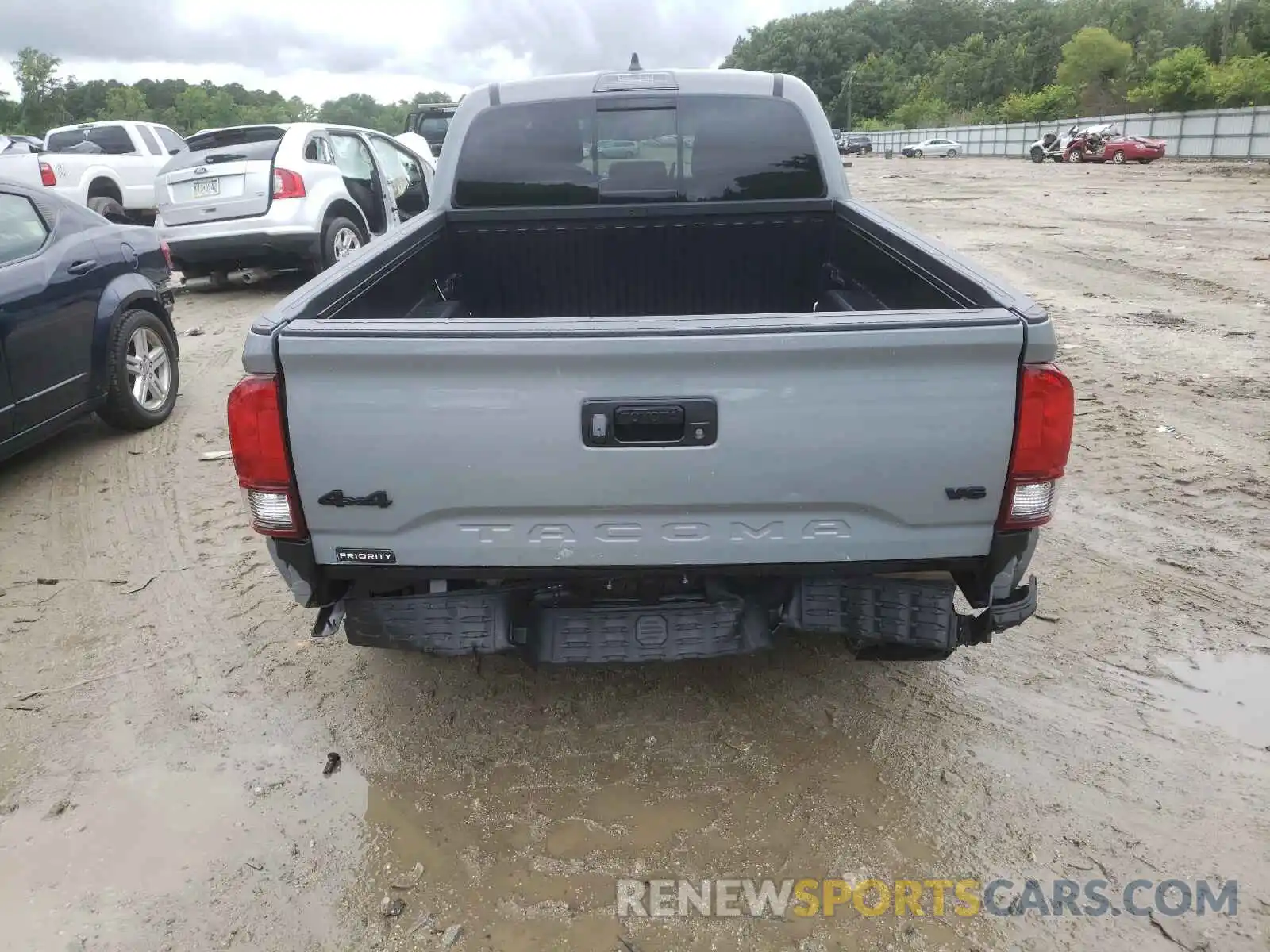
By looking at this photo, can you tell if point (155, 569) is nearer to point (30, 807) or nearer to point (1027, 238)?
point (30, 807)

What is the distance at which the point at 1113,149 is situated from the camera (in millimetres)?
36906

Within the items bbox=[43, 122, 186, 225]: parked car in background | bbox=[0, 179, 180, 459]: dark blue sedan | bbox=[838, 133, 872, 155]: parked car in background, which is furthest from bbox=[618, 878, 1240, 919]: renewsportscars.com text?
bbox=[838, 133, 872, 155]: parked car in background

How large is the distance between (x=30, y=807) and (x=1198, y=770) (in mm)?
3623

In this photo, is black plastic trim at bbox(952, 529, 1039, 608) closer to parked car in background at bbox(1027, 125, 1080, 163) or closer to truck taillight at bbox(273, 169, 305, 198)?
truck taillight at bbox(273, 169, 305, 198)

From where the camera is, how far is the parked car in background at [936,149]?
60.3 meters

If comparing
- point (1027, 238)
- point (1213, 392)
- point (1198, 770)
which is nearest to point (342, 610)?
point (1198, 770)

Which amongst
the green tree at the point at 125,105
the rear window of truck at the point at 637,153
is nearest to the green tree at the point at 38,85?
the green tree at the point at 125,105

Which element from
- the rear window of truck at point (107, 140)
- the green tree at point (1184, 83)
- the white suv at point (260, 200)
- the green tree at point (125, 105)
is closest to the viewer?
the white suv at point (260, 200)

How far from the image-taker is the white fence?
35719 mm

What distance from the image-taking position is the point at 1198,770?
114 inches

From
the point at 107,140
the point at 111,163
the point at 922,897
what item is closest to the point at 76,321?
the point at 922,897

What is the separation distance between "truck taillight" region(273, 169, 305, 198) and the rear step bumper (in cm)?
799

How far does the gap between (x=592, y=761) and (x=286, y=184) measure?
8356 millimetres

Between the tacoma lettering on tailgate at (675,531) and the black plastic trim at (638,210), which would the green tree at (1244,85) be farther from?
the tacoma lettering on tailgate at (675,531)
